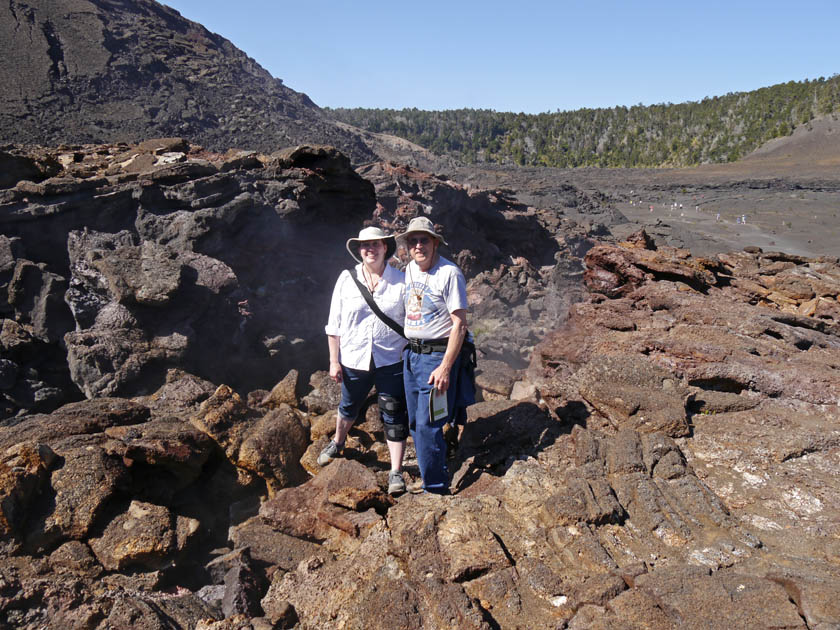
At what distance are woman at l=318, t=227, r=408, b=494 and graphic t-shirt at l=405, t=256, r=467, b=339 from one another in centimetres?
23

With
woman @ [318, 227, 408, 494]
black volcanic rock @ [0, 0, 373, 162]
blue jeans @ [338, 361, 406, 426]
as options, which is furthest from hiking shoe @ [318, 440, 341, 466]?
black volcanic rock @ [0, 0, 373, 162]

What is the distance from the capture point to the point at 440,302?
9.71ft

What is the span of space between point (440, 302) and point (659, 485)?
5.26 feet

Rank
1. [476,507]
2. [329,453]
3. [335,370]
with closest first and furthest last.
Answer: [476,507] → [335,370] → [329,453]

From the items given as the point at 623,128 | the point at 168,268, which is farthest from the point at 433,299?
the point at 623,128

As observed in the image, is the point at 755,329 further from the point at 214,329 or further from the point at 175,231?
the point at 175,231

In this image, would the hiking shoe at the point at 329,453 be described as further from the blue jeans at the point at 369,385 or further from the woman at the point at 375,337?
the woman at the point at 375,337

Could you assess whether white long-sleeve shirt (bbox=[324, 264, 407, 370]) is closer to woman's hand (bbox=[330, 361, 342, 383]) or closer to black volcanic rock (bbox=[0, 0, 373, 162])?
woman's hand (bbox=[330, 361, 342, 383])

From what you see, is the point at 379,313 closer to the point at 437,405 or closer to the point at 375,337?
the point at 375,337

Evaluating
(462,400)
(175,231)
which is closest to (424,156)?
(175,231)

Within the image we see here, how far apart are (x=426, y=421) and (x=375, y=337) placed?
0.64m

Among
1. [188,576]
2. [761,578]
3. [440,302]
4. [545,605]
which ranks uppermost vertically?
[440,302]

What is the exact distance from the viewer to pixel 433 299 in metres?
2.96

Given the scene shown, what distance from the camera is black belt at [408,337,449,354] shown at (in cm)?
299
